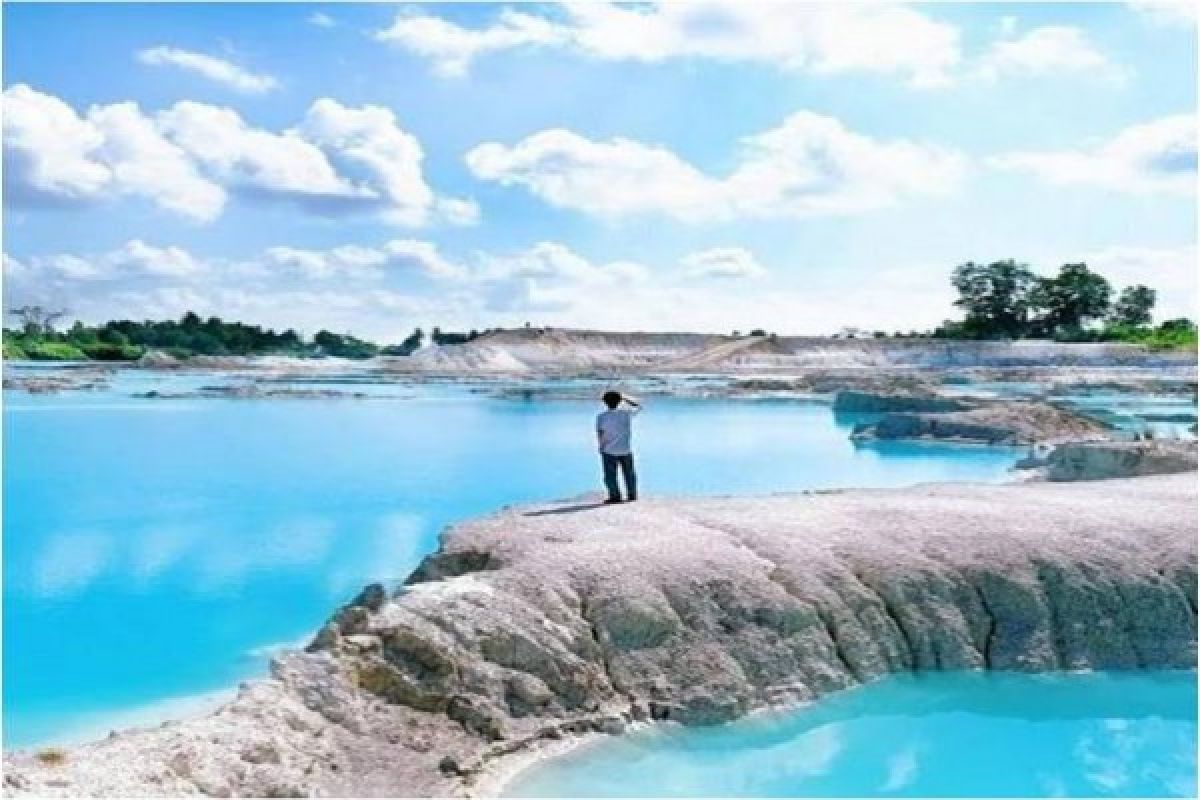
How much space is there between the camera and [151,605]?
718 inches

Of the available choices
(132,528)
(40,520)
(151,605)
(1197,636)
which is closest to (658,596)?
(1197,636)

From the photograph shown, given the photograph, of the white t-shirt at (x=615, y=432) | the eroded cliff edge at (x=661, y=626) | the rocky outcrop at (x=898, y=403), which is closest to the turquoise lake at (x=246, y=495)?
the rocky outcrop at (x=898, y=403)

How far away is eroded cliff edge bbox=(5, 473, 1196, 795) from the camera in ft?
34.1

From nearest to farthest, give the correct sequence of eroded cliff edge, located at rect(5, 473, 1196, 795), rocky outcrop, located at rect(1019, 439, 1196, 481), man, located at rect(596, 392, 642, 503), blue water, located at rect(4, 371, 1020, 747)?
eroded cliff edge, located at rect(5, 473, 1196, 795), blue water, located at rect(4, 371, 1020, 747), man, located at rect(596, 392, 642, 503), rocky outcrop, located at rect(1019, 439, 1196, 481)

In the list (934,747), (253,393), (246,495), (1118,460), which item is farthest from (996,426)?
(253,393)

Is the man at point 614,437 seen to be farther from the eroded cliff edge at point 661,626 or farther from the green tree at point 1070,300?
the green tree at point 1070,300

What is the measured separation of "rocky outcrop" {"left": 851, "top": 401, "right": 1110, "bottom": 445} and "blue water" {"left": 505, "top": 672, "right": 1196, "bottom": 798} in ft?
90.1

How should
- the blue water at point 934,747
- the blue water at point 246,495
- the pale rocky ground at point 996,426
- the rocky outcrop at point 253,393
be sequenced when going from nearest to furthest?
1. the blue water at point 934,747
2. the blue water at point 246,495
3. the pale rocky ground at point 996,426
4. the rocky outcrop at point 253,393

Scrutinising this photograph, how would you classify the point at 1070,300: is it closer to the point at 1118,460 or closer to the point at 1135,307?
the point at 1135,307

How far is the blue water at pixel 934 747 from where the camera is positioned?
1156cm

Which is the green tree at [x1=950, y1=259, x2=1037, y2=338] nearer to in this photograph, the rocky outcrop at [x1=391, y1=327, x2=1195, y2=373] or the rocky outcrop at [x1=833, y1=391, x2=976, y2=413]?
the rocky outcrop at [x1=391, y1=327, x2=1195, y2=373]

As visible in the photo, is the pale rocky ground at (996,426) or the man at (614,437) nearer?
the man at (614,437)

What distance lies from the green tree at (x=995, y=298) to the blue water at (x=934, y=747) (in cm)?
10506

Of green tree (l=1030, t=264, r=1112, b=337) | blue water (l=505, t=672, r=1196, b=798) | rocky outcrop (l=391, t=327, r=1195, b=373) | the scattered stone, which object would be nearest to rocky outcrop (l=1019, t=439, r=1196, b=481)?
the scattered stone
